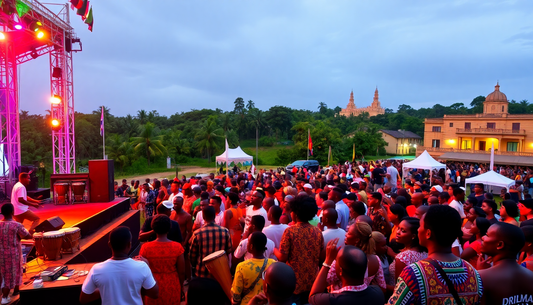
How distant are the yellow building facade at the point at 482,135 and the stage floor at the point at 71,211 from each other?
35.2m

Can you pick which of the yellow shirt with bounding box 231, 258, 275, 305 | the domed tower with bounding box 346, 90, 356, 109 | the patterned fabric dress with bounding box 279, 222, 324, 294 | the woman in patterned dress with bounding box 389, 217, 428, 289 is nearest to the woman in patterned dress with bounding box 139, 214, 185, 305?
the yellow shirt with bounding box 231, 258, 275, 305

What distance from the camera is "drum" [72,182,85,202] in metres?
8.84

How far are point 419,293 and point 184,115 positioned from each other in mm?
67311

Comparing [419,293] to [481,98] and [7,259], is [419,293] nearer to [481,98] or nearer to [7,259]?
[7,259]

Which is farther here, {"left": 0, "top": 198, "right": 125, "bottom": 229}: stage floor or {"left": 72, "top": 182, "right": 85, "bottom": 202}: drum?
{"left": 72, "top": 182, "right": 85, "bottom": 202}: drum

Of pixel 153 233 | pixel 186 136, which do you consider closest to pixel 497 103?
pixel 186 136

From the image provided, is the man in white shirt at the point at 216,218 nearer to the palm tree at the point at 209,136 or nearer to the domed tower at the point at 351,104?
the palm tree at the point at 209,136

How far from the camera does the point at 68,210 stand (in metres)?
8.09

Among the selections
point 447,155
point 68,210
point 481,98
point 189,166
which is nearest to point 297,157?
point 189,166

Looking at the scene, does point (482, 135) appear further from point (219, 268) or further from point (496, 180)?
point (219, 268)

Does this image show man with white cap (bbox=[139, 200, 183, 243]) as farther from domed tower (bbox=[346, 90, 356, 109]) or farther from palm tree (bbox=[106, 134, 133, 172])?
domed tower (bbox=[346, 90, 356, 109])

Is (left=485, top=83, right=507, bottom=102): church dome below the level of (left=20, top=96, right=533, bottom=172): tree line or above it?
above

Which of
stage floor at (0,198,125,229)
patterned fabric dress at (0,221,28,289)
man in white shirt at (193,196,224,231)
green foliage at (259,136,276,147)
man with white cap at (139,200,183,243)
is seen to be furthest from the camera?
green foliage at (259,136,276,147)

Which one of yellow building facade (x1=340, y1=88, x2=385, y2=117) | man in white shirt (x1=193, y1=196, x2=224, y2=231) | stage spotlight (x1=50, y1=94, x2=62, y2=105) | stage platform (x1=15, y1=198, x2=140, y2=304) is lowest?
stage platform (x1=15, y1=198, x2=140, y2=304)
